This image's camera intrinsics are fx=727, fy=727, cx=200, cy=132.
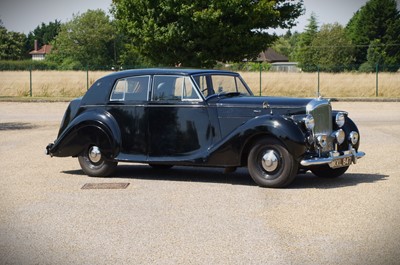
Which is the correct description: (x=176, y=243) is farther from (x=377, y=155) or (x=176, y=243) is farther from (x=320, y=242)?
(x=377, y=155)

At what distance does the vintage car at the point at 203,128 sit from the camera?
9820 mm

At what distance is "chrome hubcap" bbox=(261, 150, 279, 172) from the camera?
9.74 metres

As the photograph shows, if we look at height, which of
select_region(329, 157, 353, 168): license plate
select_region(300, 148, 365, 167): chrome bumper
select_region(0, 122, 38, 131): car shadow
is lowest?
select_region(0, 122, 38, 131): car shadow

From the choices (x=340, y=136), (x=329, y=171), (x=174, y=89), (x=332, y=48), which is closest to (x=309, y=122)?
(x=340, y=136)

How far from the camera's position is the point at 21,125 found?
21.6 metres

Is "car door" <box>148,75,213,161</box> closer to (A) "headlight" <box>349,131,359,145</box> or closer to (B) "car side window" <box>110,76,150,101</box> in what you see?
(B) "car side window" <box>110,76,150,101</box>

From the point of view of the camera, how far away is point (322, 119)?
10344mm

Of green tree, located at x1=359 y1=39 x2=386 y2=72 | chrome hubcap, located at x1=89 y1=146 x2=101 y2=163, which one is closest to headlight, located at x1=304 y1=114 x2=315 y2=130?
chrome hubcap, located at x1=89 y1=146 x2=101 y2=163

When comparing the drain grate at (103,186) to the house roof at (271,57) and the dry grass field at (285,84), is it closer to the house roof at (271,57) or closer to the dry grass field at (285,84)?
the dry grass field at (285,84)

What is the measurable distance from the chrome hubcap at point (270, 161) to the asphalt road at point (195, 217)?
30 cm

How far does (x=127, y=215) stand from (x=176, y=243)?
1.49m

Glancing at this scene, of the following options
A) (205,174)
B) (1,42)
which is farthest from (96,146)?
(1,42)

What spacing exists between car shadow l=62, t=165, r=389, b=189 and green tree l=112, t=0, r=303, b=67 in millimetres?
22953

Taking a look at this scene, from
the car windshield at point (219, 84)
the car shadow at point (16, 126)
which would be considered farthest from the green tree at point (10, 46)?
the car windshield at point (219, 84)
